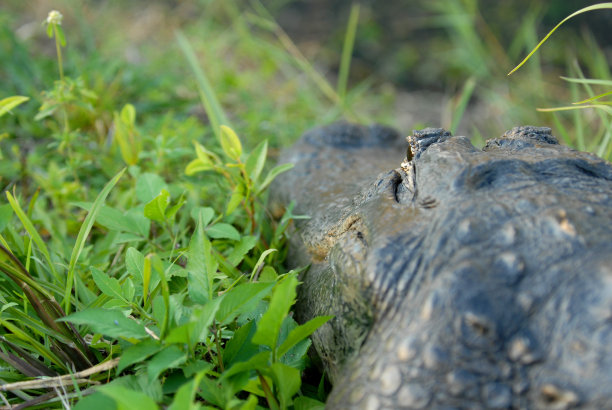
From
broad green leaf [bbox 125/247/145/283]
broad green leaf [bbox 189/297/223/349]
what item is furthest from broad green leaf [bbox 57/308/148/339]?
broad green leaf [bbox 125/247/145/283]

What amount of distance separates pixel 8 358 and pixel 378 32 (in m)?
4.12

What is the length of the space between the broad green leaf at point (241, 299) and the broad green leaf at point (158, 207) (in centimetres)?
46

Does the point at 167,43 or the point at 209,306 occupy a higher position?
the point at 167,43

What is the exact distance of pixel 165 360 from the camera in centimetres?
100

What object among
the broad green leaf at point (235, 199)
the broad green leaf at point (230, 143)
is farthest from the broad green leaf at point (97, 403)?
the broad green leaf at point (230, 143)

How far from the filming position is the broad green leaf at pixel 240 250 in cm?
150

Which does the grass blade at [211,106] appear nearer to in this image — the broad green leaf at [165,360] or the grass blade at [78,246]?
the grass blade at [78,246]

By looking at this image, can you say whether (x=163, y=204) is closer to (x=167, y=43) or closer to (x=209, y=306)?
(x=209, y=306)

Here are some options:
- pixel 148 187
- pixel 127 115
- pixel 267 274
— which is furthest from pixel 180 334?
pixel 127 115

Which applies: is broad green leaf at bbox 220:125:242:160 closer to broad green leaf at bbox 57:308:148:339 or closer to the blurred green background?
broad green leaf at bbox 57:308:148:339

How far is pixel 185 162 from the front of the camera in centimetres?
239

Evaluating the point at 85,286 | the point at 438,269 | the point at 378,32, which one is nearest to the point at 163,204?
the point at 85,286

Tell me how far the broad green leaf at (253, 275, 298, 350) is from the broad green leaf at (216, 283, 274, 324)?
9cm

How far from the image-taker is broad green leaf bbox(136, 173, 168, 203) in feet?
5.52
